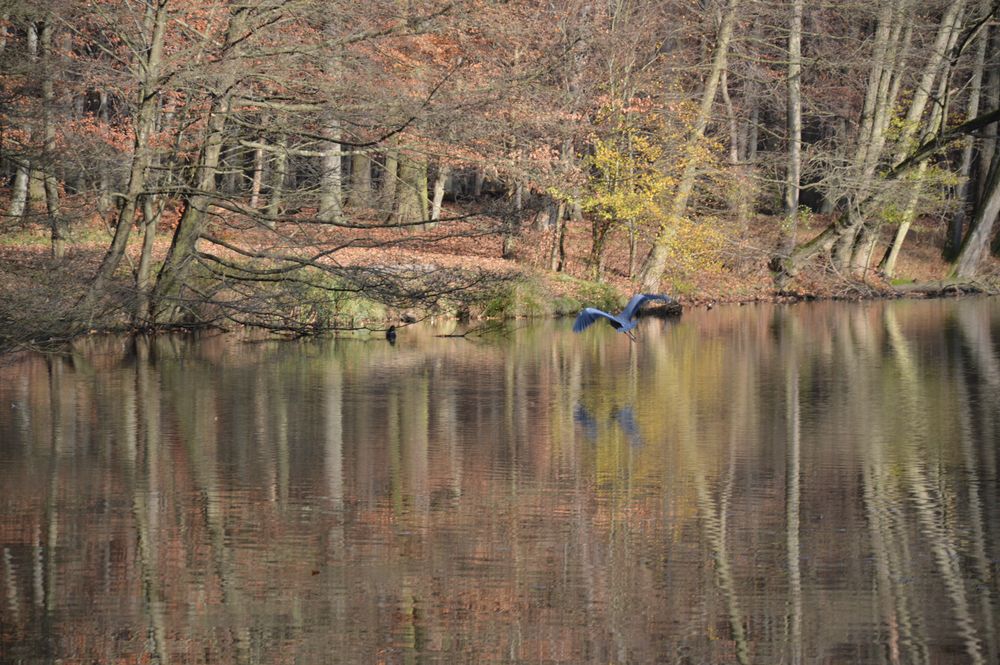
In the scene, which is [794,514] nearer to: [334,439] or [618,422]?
[618,422]

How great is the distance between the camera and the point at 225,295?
21688 mm

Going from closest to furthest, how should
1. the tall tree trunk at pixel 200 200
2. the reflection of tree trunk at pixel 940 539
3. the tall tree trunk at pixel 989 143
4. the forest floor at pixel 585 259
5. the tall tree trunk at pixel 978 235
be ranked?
1. the reflection of tree trunk at pixel 940 539
2. the tall tree trunk at pixel 200 200
3. the forest floor at pixel 585 259
4. the tall tree trunk at pixel 978 235
5. the tall tree trunk at pixel 989 143

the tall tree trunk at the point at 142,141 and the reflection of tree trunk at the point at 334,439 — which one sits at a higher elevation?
the tall tree trunk at the point at 142,141

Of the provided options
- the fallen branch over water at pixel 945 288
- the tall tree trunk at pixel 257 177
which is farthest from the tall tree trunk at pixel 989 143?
the tall tree trunk at pixel 257 177

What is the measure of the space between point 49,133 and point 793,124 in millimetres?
18752

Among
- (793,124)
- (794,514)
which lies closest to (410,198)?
(793,124)

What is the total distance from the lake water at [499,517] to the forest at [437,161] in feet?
8.60

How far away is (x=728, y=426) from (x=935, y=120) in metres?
21.0

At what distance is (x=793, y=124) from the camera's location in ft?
108

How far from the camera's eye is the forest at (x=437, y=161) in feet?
57.6

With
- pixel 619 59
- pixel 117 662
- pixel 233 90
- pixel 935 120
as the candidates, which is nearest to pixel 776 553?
pixel 117 662

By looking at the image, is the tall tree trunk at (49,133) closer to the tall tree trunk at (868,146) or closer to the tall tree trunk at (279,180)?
the tall tree trunk at (279,180)

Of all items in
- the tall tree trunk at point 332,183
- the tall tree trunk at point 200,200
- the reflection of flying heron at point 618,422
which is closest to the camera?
the reflection of flying heron at point 618,422

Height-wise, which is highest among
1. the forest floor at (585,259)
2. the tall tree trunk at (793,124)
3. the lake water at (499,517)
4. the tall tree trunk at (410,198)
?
the tall tree trunk at (793,124)
